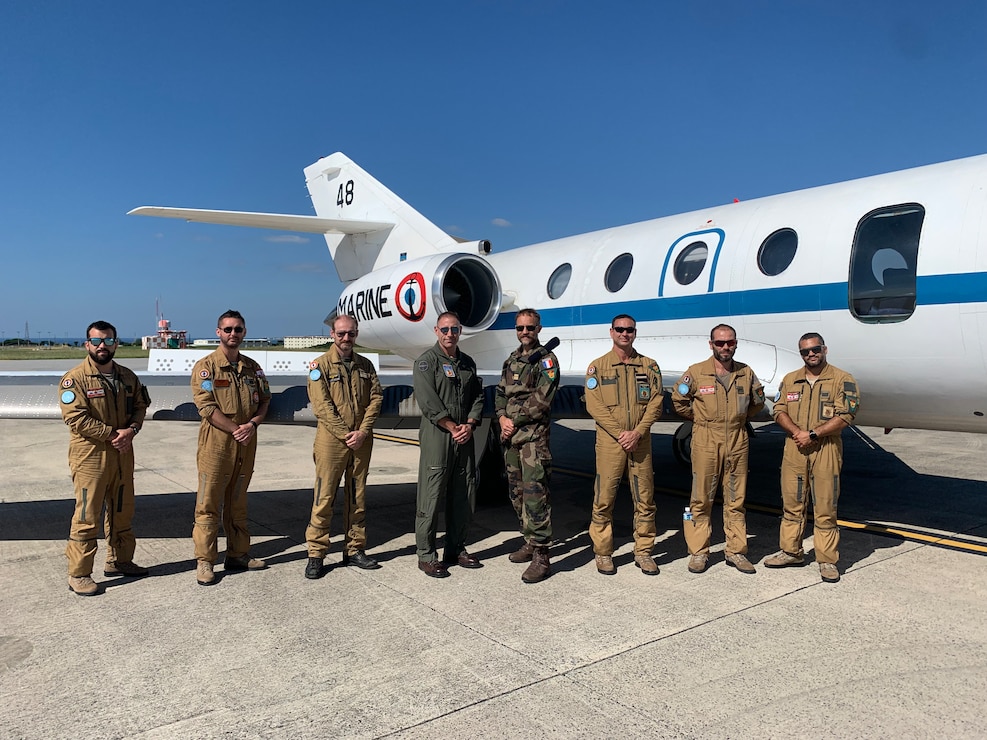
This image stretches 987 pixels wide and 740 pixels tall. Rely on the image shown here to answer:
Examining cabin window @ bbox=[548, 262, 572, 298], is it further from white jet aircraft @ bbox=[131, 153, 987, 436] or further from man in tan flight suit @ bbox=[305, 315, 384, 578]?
man in tan flight suit @ bbox=[305, 315, 384, 578]

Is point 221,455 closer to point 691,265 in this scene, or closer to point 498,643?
point 498,643

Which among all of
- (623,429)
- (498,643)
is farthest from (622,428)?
(498,643)

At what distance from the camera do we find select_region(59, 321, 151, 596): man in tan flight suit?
4.70m

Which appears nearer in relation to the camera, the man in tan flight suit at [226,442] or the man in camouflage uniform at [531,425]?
the man in tan flight suit at [226,442]

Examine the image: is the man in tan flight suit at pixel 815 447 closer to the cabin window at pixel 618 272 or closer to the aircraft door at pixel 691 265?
the aircraft door at pixel 691 265

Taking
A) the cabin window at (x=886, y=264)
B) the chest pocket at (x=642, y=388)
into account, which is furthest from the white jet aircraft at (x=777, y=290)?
the chest pocket at (x=642, y=388)

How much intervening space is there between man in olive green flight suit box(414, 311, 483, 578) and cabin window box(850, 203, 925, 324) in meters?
3.02

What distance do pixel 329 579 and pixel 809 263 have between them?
4427 mm

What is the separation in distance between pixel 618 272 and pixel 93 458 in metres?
5.17

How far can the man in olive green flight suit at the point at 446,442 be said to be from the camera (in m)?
5.05

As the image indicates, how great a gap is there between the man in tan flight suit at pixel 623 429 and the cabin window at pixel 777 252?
178cm

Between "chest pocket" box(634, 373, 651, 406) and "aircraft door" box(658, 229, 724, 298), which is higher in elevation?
A: "aircraft door" box(658, 229, 724, 298)

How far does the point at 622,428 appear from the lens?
5074mm

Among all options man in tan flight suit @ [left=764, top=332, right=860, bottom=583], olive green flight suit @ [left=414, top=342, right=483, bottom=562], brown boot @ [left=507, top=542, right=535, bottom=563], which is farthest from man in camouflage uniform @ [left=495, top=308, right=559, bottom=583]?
man in tan flight suit @ [left=764, top=332, right=860, bottom=583]
